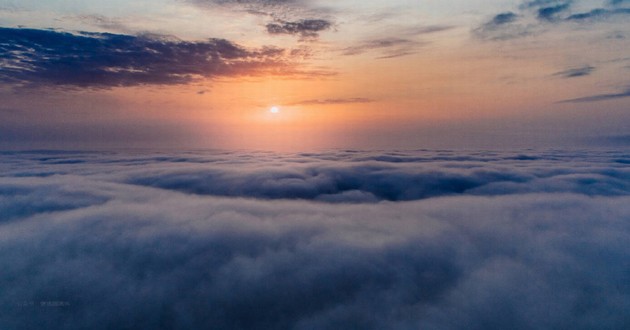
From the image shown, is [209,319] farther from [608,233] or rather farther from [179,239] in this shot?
[608,233]

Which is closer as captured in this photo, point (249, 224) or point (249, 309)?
point (249, 309)

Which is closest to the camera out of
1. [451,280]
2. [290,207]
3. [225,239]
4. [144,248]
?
[451,280]

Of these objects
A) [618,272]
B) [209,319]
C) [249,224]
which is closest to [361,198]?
[249,224]

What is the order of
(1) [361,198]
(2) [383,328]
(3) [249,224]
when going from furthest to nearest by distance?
(1) [361,198] → (3) [249,224] → (2) [383,328]

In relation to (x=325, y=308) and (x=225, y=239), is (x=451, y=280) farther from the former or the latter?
(x=225, y=239)

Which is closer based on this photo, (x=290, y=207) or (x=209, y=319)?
(x=209, y=319)

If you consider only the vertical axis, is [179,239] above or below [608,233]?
above

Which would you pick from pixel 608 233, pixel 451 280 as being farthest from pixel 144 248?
pixel 608 233

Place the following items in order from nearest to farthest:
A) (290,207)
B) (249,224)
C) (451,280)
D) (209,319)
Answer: (209,319)
(451,280)
(249,224)
(290,207)

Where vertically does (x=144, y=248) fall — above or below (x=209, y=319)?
above
